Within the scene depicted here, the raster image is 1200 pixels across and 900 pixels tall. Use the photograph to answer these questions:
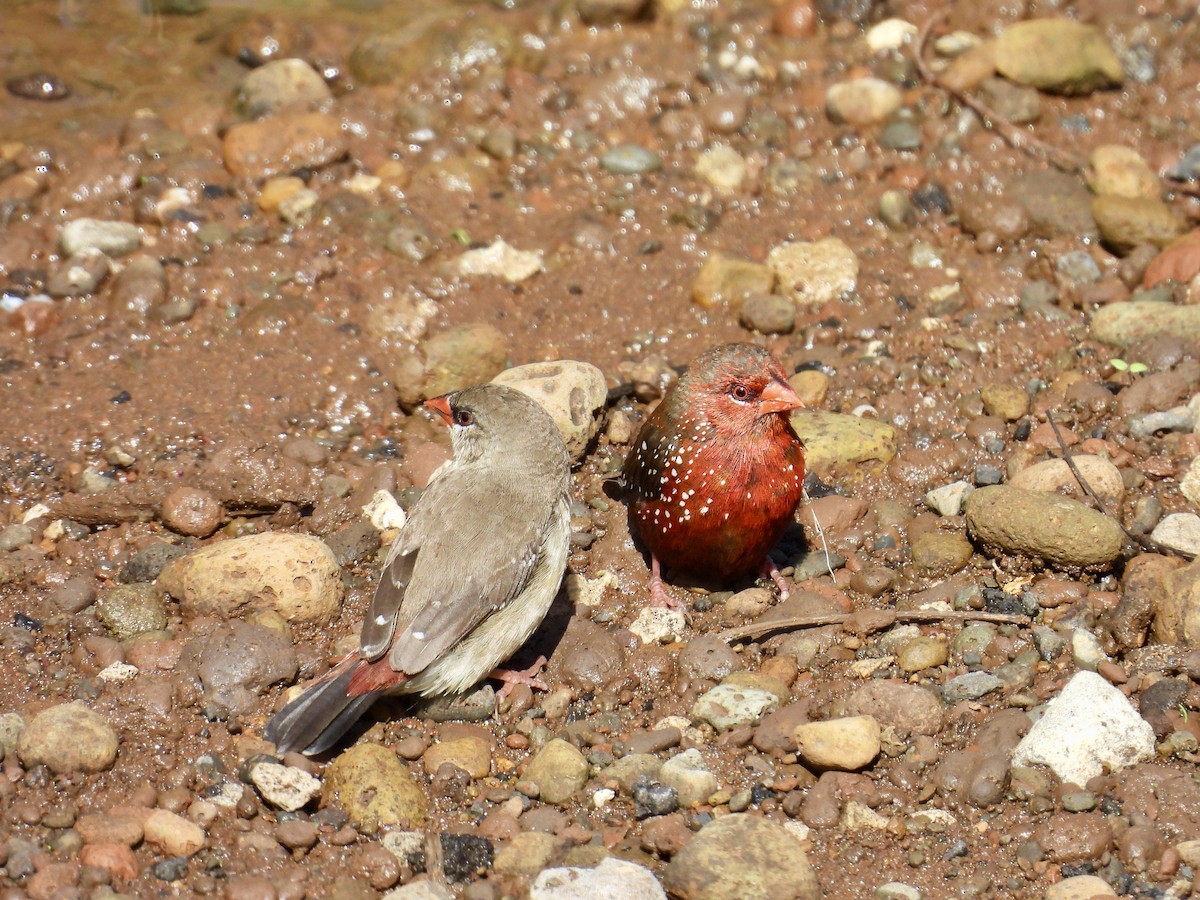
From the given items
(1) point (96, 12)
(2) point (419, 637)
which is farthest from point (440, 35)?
(2) point (419, 637)

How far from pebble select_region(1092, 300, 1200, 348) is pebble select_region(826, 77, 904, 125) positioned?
85.5 inches

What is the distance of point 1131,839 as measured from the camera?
4.65 m

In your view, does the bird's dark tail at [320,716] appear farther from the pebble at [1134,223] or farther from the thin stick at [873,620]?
the pebble at [1134,223]

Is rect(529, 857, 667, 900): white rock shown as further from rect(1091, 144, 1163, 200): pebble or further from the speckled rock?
rect(1091, 144, 1163, 200): pebble

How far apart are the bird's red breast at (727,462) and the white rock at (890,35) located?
4255 millimetres

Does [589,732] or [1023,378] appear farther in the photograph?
[1023,378]

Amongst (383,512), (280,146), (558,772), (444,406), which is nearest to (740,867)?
(558,772)

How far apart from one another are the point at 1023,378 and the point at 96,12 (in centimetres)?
714

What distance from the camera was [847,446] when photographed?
657 cm

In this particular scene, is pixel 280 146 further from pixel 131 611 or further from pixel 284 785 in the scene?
pixel 284 785

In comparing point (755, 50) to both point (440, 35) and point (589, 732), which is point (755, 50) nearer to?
point (440, 35)

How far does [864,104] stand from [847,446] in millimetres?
3004

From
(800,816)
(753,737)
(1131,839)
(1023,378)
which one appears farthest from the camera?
(1023,378)

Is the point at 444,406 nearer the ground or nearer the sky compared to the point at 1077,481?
nearer the sky
